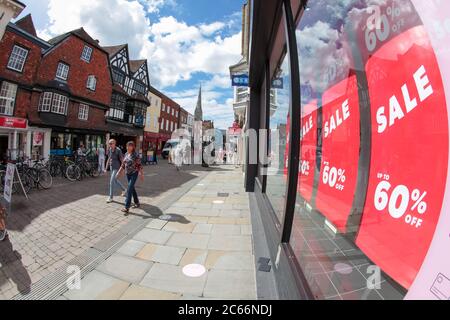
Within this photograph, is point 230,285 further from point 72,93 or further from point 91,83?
point 91,83

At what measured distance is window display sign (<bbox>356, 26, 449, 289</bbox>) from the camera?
0.88 meters

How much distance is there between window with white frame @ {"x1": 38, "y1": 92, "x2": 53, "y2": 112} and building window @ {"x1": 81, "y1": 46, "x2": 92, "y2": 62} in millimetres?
5204

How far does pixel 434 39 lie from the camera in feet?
2.81

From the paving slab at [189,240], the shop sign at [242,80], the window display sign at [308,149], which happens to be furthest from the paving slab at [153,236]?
the shop sign at [242,80]

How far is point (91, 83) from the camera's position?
20.4m

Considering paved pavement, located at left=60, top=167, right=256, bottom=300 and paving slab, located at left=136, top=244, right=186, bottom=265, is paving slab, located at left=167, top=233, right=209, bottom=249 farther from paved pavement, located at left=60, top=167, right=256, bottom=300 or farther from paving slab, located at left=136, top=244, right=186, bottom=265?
paving slab, located at left=136, top=244, right=186, bottom=265

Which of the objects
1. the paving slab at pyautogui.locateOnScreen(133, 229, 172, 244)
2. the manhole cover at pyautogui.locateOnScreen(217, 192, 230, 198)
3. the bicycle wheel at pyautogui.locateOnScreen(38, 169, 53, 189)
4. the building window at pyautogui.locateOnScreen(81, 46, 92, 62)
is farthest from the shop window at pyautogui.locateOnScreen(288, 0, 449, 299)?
the building window at pyautogui.locateOnScreen(81, 46, 92, 62)

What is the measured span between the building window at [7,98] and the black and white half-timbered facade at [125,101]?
9337 millimetres

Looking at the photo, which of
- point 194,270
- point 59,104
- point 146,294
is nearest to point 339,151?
point 194,270

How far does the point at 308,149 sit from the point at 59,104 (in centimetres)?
1939

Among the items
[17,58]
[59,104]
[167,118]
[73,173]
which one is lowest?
[73,173]
